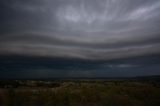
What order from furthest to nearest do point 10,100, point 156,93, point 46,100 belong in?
point 156,93 < point 46,100 < point 10,100

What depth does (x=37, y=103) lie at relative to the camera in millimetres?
17734

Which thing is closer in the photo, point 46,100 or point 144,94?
point 46,100

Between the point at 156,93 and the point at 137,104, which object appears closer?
the point at 137,104

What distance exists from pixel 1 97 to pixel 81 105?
7.02m

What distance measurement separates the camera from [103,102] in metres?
17.6

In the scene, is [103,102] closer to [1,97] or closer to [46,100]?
[46,100]

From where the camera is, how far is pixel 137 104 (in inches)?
683

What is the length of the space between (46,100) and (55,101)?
969mm

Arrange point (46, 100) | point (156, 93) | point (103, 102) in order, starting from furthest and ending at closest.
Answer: point (156, 93), point (46, 100), point (103, 102)

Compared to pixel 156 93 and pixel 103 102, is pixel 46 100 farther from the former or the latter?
pixel 156 93

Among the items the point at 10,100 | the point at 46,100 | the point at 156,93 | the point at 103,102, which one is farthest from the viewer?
the point at 156,93

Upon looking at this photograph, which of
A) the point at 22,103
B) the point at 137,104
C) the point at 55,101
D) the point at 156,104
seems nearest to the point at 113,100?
the point at 137,104

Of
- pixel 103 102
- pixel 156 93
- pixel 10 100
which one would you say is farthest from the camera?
pixel 156 93

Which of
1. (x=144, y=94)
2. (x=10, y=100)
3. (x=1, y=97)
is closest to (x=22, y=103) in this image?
(x=10, y=100)
